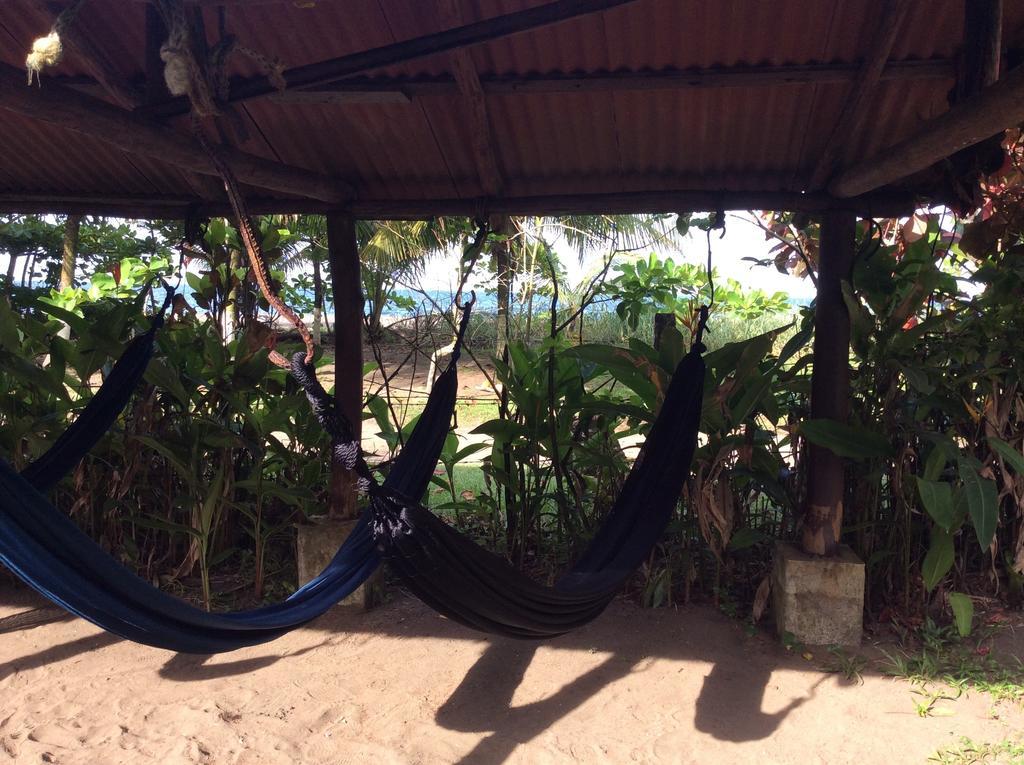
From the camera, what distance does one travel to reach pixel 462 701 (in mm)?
2014

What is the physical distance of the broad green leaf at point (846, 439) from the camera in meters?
2.15

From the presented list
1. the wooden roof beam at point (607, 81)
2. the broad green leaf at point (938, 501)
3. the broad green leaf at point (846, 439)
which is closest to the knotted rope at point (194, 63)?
the wooden roof beam at point (607, 81)

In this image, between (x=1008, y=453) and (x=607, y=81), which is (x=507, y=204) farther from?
(x=1008, y=453)

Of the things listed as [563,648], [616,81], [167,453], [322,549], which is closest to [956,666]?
[563,648]

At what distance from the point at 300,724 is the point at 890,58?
2093mm

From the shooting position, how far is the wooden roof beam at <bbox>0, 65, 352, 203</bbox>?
4.66 ft

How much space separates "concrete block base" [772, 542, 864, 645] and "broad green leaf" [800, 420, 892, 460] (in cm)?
32

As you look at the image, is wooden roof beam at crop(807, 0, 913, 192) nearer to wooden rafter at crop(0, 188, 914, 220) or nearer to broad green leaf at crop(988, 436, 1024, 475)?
wooden rafter at crop(0, 188, 914, 220)

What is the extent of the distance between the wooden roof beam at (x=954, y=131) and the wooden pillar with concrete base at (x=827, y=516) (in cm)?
33

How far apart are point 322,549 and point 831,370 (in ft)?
Result: 5.42

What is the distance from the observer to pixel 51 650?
2307 mm

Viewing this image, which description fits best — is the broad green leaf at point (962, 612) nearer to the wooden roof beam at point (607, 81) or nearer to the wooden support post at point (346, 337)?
the wooden roof beam at point (607, 81)

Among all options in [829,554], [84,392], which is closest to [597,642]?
[829,554]

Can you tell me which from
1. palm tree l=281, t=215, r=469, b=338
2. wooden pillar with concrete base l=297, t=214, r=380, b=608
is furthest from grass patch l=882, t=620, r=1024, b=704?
palm tree l=281, t=215, r=469, b=338
